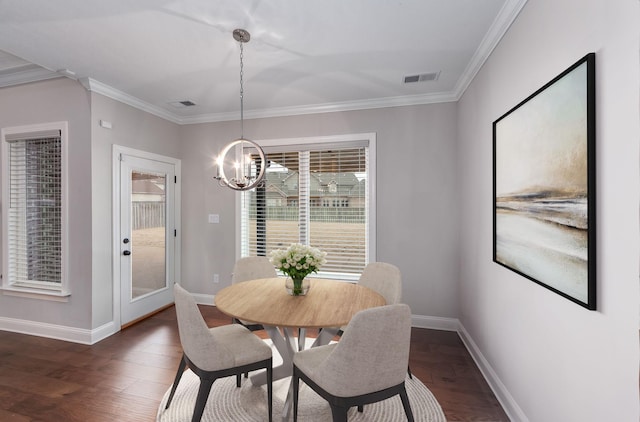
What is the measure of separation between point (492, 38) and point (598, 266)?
172 cm

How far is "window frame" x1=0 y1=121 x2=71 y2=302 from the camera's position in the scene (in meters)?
2.97

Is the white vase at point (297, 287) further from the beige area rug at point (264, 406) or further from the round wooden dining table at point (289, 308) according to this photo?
the beige area rug at point (264, 406)

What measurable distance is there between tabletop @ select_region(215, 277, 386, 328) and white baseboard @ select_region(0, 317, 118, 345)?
180cm

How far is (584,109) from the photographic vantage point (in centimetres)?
122

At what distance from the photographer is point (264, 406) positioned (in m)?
2.01

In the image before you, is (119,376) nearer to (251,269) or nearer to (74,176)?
(251,269)

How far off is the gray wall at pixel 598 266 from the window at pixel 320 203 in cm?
149

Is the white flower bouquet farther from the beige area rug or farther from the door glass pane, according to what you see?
the door glass pane

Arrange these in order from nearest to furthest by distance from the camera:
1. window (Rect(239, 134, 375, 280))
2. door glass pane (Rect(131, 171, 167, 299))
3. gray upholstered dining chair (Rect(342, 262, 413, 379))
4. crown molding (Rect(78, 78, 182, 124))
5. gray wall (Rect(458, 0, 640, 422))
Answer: gray wall (Rect(458, 0, 640, 422)), gray upholstered dining chair (Rect(342, 262, 413, 379)), crown molding (Rect(78, 78, 182, 124)), door glass pane (Rect(131, 171, 167, 299)), window (Rect(239, 134, 375, 280))

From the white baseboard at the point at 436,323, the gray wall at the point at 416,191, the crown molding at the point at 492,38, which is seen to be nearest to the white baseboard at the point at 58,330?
the gray wall at the point at 416,191

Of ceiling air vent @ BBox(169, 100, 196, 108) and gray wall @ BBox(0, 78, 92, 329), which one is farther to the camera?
ceiling air vent @ BBox(169, 100, 196, 108)

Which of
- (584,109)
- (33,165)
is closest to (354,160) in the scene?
(584,109)

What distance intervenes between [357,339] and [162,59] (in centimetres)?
266

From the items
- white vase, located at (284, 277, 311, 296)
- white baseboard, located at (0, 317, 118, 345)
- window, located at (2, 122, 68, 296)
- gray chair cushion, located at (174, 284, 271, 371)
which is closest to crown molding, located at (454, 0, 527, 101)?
white vase, located at (284, 277, 311, 296)
